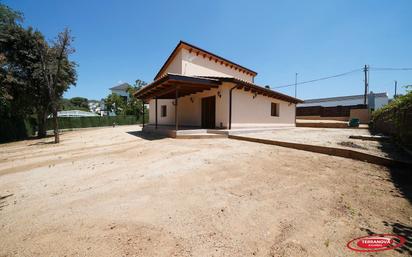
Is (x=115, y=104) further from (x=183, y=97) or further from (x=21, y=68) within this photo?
(x=183, y=97)

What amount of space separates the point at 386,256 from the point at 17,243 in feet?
12.1

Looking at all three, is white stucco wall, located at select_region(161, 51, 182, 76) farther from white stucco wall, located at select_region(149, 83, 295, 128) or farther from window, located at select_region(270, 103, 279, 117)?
window, located at select_region(270, 103, 279, 117)

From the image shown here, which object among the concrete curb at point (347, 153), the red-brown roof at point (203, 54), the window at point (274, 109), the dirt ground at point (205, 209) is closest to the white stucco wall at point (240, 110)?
the window at point (274, 109)

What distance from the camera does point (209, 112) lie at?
11.7 meters

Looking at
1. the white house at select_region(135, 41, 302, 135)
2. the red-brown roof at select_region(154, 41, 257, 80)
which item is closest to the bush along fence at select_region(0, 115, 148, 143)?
the white house at select_region(135, 41, 302, 135)

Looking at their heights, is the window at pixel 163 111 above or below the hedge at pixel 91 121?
above

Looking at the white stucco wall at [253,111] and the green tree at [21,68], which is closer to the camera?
the white stucco wall at [253,111]

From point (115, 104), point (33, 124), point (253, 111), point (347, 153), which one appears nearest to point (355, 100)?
point (253, 111)

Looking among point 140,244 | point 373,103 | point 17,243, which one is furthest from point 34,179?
point 373,103

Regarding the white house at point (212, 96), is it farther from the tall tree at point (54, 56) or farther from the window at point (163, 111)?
the tall tree at point (54, 56)

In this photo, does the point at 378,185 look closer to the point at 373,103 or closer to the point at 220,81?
the point at 220,81

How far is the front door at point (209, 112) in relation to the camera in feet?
37.3

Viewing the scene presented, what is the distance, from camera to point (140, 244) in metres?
1.84

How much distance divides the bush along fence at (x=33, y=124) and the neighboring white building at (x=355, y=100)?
103 ft
